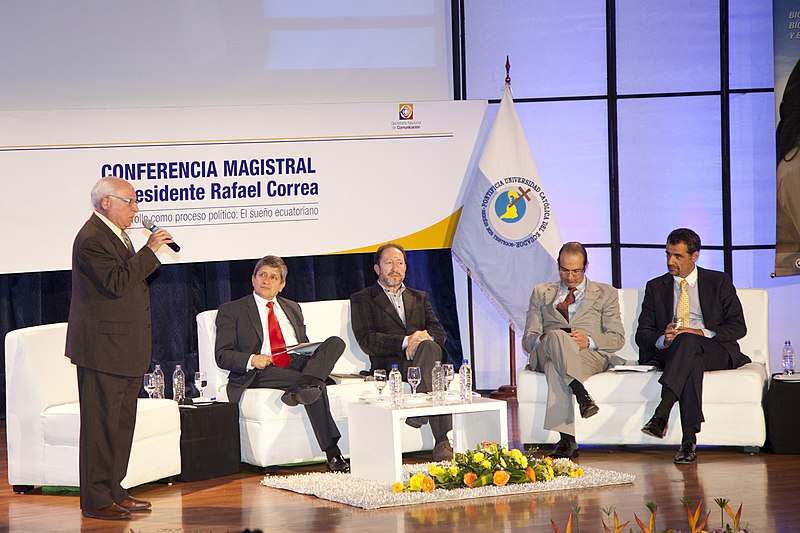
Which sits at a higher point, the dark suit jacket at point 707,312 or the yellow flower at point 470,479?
the dark suit jacket at point 707,312

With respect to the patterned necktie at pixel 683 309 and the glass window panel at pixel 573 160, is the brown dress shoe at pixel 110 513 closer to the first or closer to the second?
the patterned necktie at pixel 683 309

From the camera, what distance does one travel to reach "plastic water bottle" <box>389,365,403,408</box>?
18.2 feet

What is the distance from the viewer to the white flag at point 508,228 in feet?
26.8

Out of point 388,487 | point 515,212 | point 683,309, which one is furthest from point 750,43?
point 388,487

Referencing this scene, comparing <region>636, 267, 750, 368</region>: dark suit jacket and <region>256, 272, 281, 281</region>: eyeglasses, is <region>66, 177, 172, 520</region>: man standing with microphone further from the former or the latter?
<region>636, 267, 750, 368</region>: dark suit jacket

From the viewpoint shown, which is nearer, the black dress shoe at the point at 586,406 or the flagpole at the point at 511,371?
the black dress shoe at the point at 586,406

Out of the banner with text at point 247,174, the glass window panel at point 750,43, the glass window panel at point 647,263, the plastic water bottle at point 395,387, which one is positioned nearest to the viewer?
the plastic water bottle at point 395,387

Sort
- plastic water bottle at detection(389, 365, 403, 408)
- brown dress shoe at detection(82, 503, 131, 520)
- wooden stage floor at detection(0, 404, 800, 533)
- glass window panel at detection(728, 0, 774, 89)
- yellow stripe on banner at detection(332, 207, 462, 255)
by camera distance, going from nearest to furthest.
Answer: wooden stage floor at detection(0, 404, 800, 533), brown dress shoe at detection(82, 503, 131, 520), plastic water bottle at detection(389, 365, 403, 408), glass window panel at detection(728, 0, 774, 89), yellow stripe on banner at detection(332, 207, 462, 255)

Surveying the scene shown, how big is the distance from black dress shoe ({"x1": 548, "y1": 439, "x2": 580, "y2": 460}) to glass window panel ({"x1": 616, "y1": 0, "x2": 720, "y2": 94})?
124 inches

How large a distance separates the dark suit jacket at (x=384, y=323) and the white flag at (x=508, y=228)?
5.16 ft

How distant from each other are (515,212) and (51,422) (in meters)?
3.71

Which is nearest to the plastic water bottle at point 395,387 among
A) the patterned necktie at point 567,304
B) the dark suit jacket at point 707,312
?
the patterned necktie at point 567,304

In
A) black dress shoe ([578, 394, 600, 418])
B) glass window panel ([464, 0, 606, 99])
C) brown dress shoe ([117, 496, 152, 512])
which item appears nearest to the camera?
brown dress shoe ([117, 496, 152, 512])

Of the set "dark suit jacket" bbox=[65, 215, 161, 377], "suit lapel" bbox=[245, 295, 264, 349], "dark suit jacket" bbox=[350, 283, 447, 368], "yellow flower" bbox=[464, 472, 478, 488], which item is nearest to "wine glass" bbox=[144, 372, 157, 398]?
"suit lapel" bbox=[245, 295, 264, 349]
